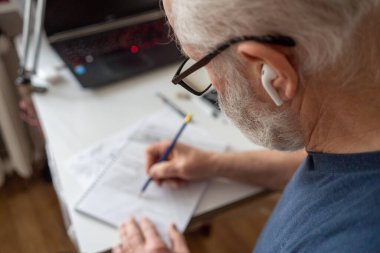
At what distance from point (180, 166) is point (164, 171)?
1.5 inches

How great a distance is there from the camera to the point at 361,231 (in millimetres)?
470

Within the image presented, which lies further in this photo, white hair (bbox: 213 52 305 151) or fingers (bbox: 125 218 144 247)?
fingers (bbox: 125 218 144 247)

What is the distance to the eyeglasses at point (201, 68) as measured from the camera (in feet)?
1.50

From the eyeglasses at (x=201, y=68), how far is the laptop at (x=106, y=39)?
1.83 ft

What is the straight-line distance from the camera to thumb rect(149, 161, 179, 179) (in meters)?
0.87

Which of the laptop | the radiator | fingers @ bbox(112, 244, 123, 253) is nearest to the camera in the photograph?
fingers @ bbox(112, 244, 123, 253)

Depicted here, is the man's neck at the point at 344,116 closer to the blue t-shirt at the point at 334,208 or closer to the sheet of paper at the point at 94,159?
the blue t-shirt at the point at 334,208

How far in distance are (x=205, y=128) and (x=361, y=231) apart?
0.61 metres


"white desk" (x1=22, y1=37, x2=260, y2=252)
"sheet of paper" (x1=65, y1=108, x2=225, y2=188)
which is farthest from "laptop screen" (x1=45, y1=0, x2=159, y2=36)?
"sheet of paper" (x1=65, y1=108, x2=225, y2=188)

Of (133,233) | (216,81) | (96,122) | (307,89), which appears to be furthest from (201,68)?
(96,122)

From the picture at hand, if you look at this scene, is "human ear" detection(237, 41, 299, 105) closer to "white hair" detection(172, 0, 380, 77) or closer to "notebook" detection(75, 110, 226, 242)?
"white hair" detection(172, 0, 380, 77)

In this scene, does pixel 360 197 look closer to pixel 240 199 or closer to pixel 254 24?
pixel 254 24

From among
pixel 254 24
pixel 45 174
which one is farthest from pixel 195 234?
pixel 254 24

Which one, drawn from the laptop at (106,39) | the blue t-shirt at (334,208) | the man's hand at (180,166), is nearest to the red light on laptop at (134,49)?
the laptop at (106,39)
